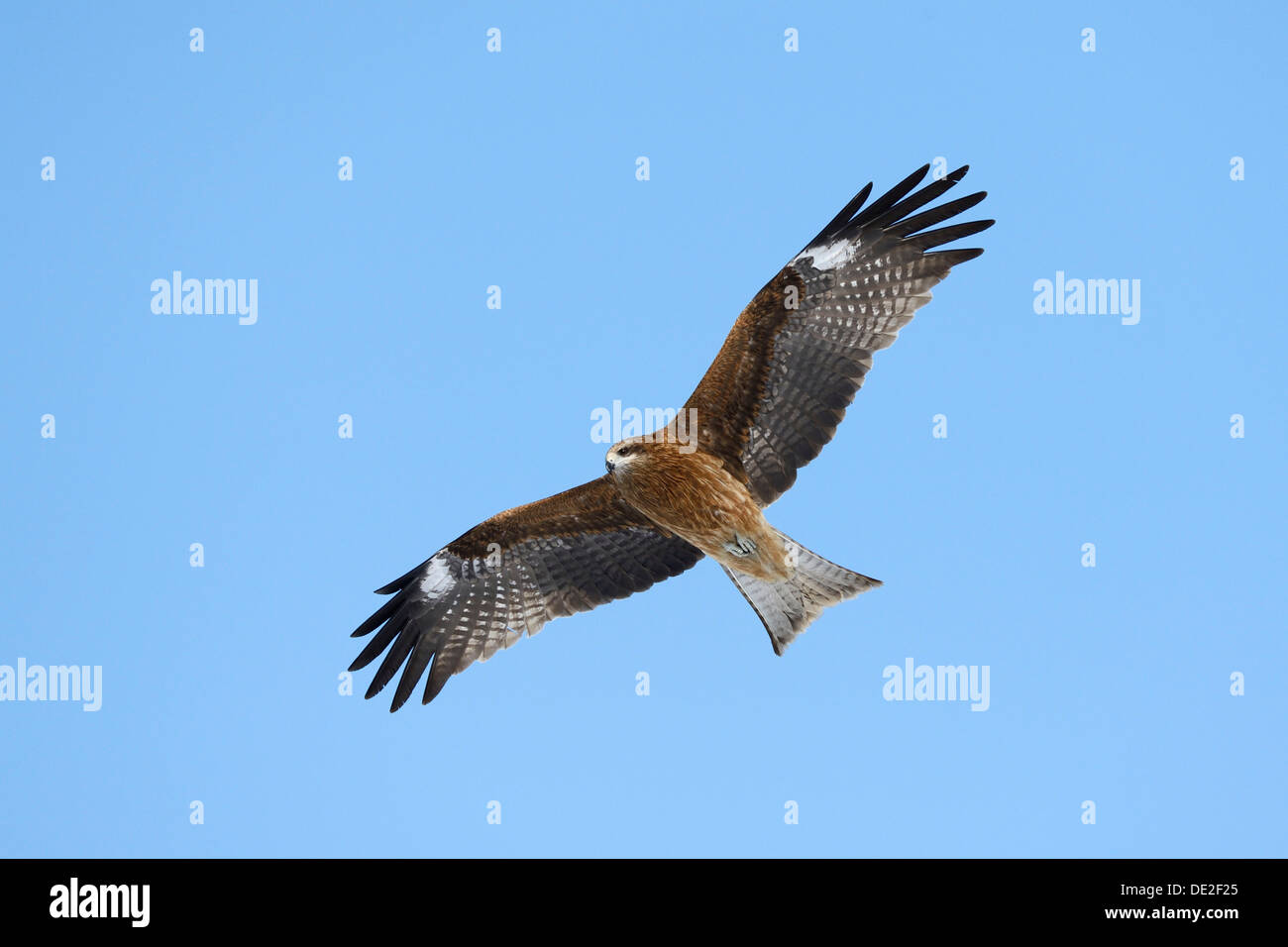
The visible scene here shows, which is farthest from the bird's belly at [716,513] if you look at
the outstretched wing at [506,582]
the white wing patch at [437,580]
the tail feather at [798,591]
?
the white wing patch at [437,580]

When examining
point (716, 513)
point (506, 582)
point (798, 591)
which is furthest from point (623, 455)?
point (506, 582)

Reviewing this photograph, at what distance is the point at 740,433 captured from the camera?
925 cm

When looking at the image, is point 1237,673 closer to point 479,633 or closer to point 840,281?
point 840,281

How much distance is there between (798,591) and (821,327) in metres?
2.08

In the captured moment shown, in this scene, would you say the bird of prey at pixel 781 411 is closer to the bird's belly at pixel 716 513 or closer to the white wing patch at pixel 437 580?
the bird's belly at pixel 716 513

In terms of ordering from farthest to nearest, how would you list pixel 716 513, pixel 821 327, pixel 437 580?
pixel 437 580 < pixel 821 327 < pixel 716 513

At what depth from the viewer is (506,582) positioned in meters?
10.2

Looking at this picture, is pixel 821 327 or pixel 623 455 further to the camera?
pixel 821 327

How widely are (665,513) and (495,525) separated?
1.79 metres

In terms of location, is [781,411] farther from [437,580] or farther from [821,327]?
[437,580]

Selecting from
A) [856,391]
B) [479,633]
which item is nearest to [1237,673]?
[856,391]

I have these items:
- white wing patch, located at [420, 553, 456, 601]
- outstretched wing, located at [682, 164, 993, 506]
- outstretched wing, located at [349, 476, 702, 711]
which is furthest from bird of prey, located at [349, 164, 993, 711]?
white wing patch, located at [420, 553, 456, 601]

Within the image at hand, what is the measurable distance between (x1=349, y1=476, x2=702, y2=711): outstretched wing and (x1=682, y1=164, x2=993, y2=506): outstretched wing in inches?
52.9
